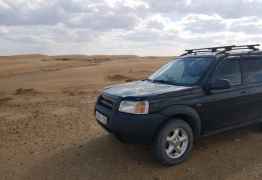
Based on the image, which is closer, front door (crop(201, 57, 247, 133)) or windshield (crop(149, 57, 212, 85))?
front door (crop(201, 57, 247, 133))

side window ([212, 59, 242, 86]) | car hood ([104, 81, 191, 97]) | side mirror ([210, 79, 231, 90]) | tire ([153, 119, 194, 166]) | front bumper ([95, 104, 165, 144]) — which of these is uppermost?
side window ([212, 59, 242, 86])

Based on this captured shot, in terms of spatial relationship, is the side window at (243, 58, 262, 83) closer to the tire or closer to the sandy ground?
the sandy ground

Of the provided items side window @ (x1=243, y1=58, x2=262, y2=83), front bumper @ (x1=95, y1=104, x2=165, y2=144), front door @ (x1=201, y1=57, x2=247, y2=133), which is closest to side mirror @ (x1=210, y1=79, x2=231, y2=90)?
front door @ (x1=201, y1=57, x2=247, y2=133)

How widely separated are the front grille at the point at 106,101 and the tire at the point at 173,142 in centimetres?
89

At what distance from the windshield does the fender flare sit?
1.78 feet

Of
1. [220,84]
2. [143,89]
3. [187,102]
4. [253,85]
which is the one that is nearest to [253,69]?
[253,85]

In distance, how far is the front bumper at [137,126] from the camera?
429 centimetres

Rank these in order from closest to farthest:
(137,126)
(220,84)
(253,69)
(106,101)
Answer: (137,126), (220,84), (106,101), (253,69)

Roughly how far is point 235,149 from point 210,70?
57.7 inches

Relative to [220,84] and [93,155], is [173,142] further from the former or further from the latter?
[93,155]

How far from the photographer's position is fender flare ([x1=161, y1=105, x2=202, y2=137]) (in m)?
4.44

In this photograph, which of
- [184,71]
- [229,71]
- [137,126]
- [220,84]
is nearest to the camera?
[137,126]

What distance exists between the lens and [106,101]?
5.00 metres

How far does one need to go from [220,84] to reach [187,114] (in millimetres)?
741
